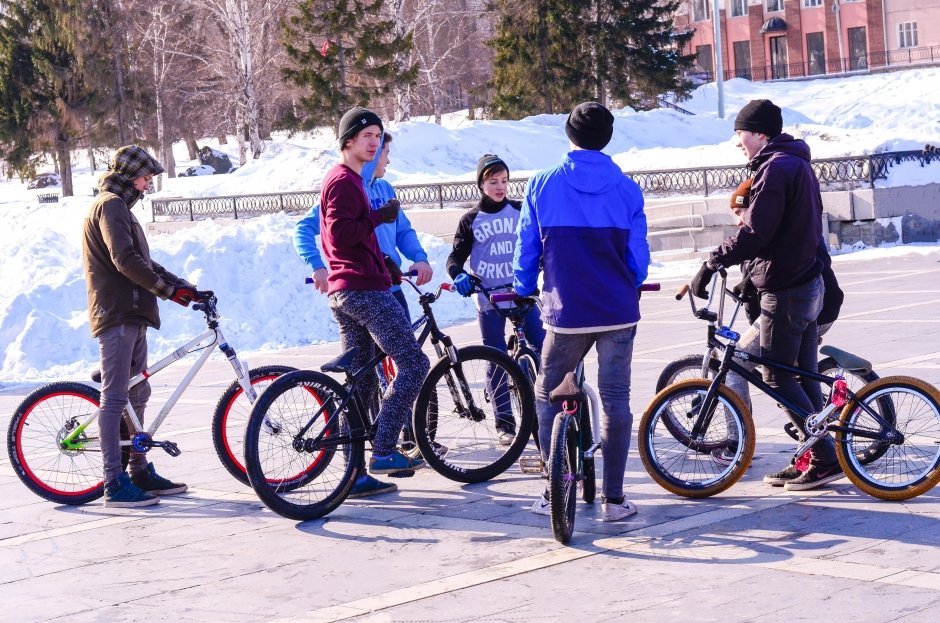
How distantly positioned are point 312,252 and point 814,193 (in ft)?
9.68

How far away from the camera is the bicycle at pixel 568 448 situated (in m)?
6.14

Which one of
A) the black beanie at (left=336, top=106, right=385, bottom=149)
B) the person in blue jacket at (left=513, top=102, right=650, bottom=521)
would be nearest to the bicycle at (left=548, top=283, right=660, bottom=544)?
the person in blue jacket at (left=513, top=102, right=650, bottom=521)

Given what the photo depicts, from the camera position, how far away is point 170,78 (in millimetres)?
64250

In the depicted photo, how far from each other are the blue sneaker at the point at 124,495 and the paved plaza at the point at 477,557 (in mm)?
66

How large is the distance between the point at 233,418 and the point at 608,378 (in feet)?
7.77

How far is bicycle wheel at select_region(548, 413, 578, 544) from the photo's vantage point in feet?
20.1

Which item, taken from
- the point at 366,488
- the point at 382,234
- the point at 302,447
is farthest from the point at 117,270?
the point at 366,488

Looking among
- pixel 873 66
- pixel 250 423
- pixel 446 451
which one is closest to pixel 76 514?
pixel 250 423

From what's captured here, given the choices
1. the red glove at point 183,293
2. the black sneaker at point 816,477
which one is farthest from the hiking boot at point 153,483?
the black sneaker at point 816,477

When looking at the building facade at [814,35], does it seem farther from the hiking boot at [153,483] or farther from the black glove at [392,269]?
the hiking boot at [153,483]

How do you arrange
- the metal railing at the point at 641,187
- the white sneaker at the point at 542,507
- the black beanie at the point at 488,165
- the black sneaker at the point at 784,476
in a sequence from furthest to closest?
1. the metal railing at the point at 641,187
2. the black beanie at the point at 488,165
3. the black sneaker at the point at 784,476
4. the white sneaker at the point at 542,507

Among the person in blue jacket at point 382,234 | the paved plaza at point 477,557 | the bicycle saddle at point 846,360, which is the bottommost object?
the paved plaza at point 477,557

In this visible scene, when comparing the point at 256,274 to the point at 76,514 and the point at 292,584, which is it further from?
the point at 292,584

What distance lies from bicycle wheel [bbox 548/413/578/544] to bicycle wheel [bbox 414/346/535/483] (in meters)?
1.42
